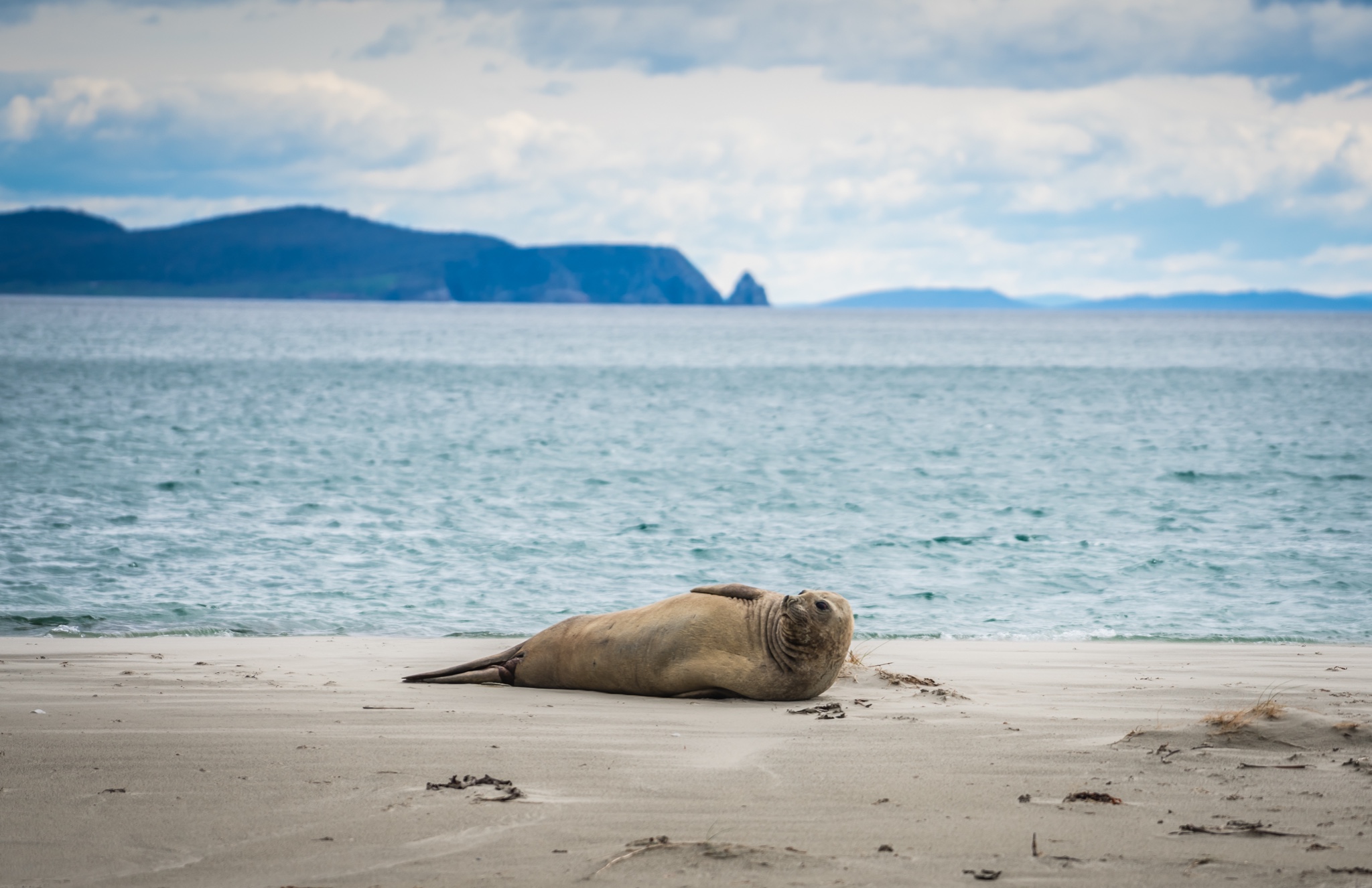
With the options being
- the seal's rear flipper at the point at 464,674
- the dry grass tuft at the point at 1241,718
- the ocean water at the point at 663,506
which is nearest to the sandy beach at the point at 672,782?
the dry grass tuft at the point at 1241,718

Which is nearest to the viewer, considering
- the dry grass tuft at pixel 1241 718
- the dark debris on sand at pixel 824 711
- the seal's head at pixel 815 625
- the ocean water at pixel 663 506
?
the dry grass tuft at pixel 1241 718

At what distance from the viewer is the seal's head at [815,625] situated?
263 inches

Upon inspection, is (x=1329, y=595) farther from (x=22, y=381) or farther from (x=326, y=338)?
(x=326, y=338)

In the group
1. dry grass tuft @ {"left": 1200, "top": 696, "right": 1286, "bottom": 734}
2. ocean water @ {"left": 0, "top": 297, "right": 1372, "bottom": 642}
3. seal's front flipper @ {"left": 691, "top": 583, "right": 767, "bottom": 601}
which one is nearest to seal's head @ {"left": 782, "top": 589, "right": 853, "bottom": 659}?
seal's front flipper @ {"left": 691, "top": 583, "right": 767, "bottom": 601}

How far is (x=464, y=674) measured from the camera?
730 centimetres

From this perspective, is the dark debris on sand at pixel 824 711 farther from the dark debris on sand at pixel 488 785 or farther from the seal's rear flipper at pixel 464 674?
the dark debris on sand at pixel 488 785

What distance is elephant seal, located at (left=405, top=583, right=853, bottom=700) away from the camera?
22.2ft

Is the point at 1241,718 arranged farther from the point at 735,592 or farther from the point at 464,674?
the point at 464,674

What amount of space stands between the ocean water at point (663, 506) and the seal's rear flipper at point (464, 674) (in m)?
2.47

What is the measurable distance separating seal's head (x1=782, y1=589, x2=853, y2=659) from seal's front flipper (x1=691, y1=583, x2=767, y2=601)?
287 mm

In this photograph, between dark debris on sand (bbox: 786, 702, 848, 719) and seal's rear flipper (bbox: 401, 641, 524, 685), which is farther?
seal's rear flipper (bbox: 401, 641, 524, 685)

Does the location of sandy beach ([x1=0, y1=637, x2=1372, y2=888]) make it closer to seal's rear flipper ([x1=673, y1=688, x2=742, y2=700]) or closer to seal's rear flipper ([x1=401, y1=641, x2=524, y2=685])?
seal's rear flipper ([x1=673, y1=688, x2=742, y2=700])

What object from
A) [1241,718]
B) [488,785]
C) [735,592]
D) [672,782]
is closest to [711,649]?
[735,592]

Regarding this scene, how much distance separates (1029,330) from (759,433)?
16089cm
